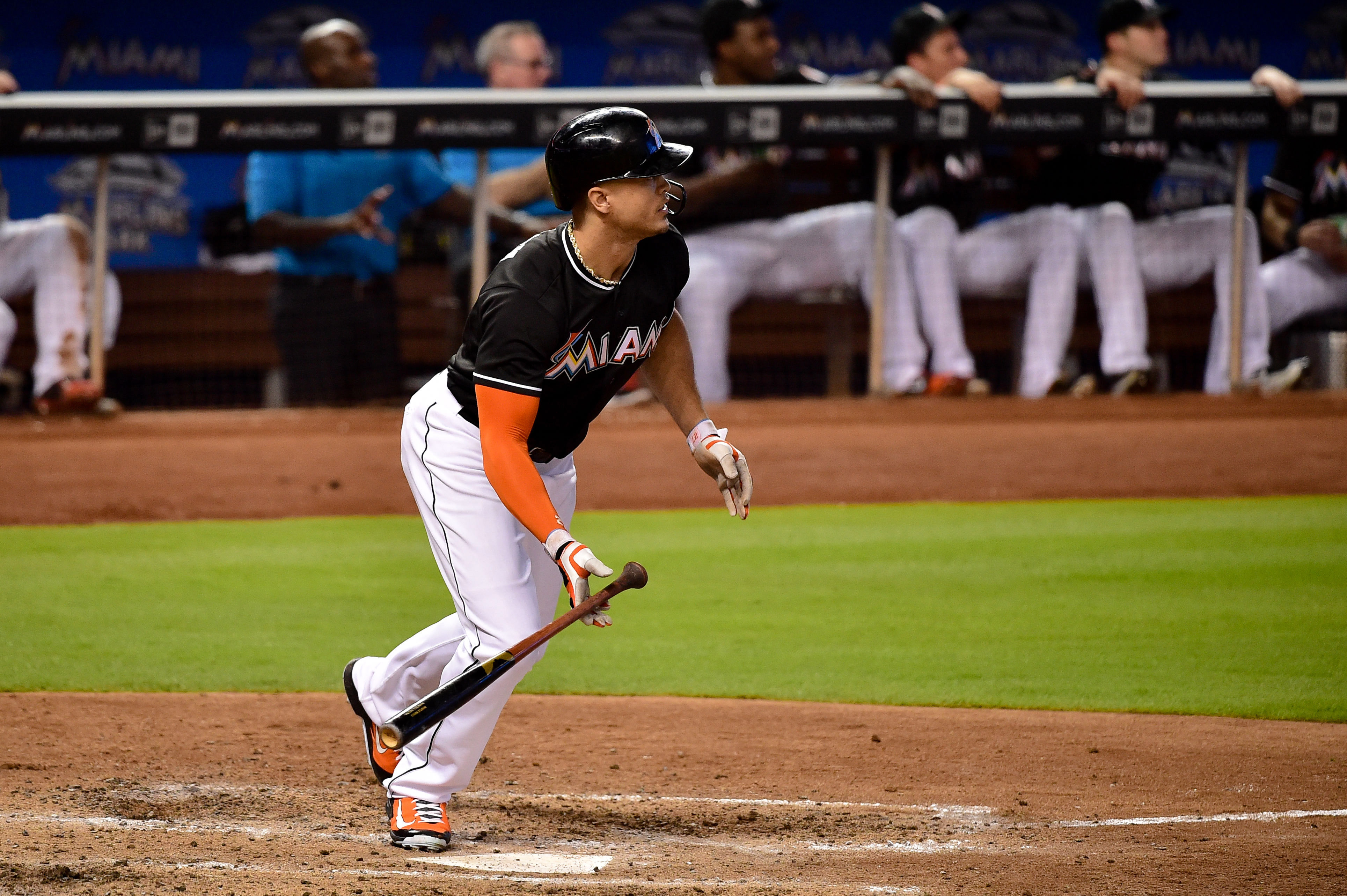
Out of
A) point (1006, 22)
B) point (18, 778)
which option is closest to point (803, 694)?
point (18, 778)

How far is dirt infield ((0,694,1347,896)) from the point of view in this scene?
3.43 metres

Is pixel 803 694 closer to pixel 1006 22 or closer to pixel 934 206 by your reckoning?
pixel 934 206

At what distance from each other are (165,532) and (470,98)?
3.65m

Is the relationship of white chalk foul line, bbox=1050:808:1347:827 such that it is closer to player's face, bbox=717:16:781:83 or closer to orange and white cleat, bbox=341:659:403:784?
orange and white cleat, bbox=341:659:403:784

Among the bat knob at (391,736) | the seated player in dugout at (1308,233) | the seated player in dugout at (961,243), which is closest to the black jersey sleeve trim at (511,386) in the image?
the bat knob at (391,736)

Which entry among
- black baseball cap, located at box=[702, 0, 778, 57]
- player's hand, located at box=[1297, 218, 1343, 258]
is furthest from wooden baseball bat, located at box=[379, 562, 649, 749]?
player's hand, located at box=[1297, 218, 1343, 258]

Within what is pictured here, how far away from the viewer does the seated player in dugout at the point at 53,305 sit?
34.9 feet

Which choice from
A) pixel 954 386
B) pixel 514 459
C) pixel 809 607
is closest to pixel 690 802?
pixel 514 459

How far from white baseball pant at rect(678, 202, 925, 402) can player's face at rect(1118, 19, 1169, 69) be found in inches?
76.6

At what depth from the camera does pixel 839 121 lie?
10.5 metres

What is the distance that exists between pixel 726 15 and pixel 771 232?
1.47 m

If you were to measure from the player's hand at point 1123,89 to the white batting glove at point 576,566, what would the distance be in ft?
26.3

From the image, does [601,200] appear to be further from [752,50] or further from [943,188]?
[943,188]

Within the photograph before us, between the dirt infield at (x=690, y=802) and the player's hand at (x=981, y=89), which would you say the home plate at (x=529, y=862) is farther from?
the player's hand at (x=981, y=89)
